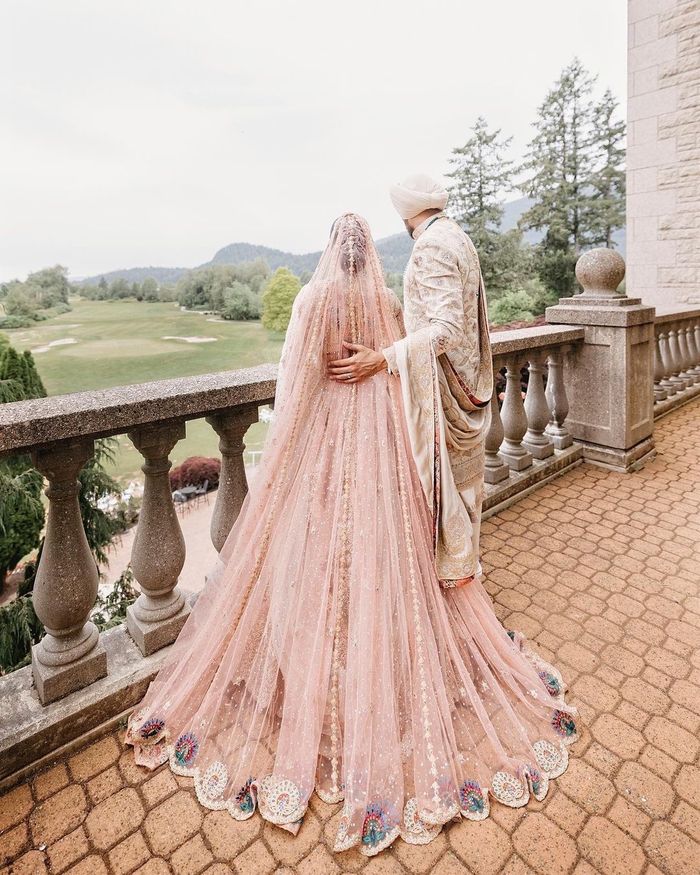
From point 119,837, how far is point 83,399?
116 centimetres

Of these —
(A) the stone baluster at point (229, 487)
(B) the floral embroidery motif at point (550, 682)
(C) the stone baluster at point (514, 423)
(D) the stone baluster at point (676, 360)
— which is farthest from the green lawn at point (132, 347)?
(B) the floral embroidery motif at point (550, 682)

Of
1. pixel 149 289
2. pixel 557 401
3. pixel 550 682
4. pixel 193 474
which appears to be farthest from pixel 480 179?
pixel 550 682

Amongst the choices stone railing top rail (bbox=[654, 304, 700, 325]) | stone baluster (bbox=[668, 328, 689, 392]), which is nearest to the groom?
stone railing top rail (bbox=[654, 304, 700, 325])

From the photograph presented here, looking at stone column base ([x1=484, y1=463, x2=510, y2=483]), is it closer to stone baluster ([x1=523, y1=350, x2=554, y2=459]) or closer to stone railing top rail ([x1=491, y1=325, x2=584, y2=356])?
stone baluster ([x1=523, y1=350, x2=554, y2=459])

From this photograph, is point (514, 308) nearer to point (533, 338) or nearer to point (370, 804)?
point (533, 338)

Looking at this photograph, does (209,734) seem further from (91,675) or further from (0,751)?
(0,751)

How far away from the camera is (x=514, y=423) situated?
333 centimetres

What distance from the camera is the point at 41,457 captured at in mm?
1421

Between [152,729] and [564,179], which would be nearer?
[152,729]

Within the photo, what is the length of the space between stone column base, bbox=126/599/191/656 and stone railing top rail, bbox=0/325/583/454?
0.71m

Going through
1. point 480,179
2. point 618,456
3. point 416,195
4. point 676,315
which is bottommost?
point 618,456

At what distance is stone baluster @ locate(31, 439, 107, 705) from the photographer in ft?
4.98

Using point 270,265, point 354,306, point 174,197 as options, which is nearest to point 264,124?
point 174,197

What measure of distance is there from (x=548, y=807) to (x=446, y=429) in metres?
1.06
